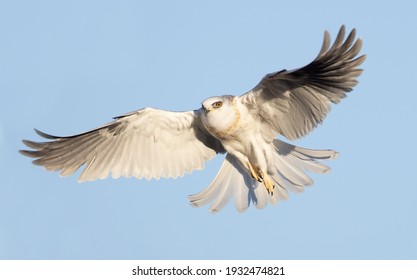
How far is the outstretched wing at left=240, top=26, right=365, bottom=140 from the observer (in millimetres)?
9953

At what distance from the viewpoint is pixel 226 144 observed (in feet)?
36.7

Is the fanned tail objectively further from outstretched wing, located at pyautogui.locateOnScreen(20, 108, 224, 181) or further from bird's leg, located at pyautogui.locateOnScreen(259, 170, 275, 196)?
outstretched wing, located at pyautogui.locateOnScreen(20, 108, 224, 181)

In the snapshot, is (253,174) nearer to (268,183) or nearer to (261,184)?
(268,183)

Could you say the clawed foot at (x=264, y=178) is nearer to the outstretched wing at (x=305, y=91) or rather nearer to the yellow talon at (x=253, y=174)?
the yellow talon at (x=253, y=174)

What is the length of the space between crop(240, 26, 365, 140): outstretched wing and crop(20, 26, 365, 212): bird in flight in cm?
1

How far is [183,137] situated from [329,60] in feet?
8.11

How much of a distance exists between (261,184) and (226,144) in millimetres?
880

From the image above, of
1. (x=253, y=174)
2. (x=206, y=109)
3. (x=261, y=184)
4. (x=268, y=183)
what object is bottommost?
(x=268, y=183)

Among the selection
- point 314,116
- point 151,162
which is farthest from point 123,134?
point 314,116

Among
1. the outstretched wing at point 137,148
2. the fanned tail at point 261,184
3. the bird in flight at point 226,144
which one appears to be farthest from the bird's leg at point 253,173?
the outstretched wing at point 137,148

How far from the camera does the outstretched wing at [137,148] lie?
36.9 ft

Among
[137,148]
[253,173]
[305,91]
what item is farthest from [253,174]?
[137,148]

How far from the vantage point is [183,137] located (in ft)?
37.9

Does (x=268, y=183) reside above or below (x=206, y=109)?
below
